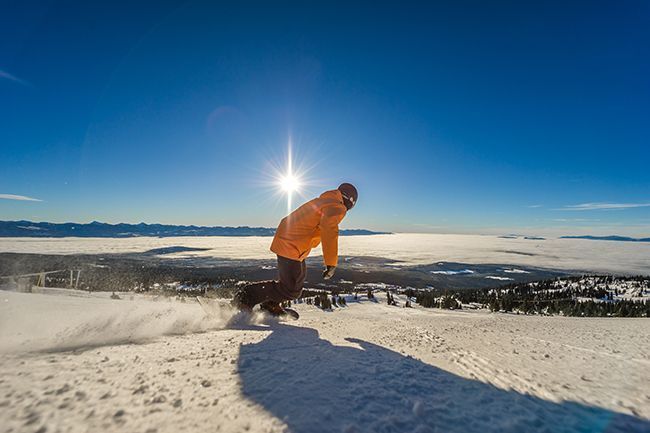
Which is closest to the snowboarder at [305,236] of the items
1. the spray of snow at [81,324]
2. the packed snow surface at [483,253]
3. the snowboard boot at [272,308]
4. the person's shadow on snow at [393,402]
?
the snowboard boot at [272,308]

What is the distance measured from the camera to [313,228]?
447cm

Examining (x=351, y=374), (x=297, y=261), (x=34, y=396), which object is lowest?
(x=351, y=374)

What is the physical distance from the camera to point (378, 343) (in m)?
3.91

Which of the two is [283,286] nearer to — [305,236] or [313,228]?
[305,236]

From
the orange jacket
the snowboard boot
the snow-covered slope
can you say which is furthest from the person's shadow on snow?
the snowboard boot

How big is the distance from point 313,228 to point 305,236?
158 mm

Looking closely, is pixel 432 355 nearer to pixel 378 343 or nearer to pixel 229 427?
pixel 378 343

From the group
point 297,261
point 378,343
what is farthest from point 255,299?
point 378,343

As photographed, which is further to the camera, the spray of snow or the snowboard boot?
the snowboard boot

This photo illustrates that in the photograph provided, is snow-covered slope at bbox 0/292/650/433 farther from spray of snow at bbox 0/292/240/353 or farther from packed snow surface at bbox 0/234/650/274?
A: packed snow surface at bbox 0/234/650/274

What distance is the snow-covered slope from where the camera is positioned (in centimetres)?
157

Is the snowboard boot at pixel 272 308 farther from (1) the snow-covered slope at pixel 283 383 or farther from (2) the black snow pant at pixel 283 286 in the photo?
(1) the snow-covered slope at pixel 283 383

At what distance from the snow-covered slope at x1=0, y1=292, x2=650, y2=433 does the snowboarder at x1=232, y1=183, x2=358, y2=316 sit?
0.97 metres

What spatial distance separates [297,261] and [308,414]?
298cm
